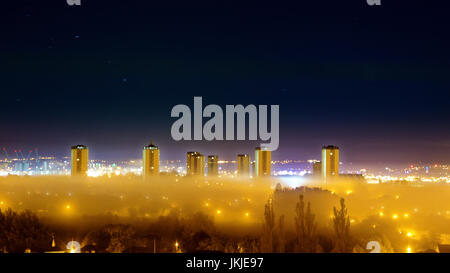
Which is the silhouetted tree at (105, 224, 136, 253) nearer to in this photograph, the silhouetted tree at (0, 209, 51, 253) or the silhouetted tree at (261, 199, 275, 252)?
the silhouetted tree at (0, 209, 51, 253)

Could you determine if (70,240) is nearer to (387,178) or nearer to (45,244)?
(45,244)

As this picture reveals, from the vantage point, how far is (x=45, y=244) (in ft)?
64.2

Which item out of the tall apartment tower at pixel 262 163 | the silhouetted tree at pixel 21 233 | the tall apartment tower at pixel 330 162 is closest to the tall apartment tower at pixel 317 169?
the tall apartment tower at pixel 330 162

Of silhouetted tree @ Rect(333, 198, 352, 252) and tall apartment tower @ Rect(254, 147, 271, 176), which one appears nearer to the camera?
silhouetted tree @ Rect(333, 198, 352, 252)

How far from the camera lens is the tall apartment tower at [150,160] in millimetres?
31531

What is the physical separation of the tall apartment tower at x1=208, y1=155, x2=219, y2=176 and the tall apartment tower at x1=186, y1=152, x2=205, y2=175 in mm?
858

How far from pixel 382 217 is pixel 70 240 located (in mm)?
18482

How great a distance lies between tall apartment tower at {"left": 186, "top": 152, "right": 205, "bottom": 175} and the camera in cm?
3856

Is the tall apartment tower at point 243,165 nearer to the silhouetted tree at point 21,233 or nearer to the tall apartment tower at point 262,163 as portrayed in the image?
the tall apartment tower at point 262,163

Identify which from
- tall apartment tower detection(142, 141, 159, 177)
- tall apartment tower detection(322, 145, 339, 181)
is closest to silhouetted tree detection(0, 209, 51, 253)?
tall apartment tower detection(142, 141, 159, 177)

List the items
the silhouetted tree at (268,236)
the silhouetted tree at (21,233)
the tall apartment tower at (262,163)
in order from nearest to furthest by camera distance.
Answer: the silhouetted tree at (268,236) → the silhouetted tree at (21,233) → the tall apartment tower at (262,163)

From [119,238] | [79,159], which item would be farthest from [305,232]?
[79,159]

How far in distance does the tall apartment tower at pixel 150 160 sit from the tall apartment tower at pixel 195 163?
436 cm
